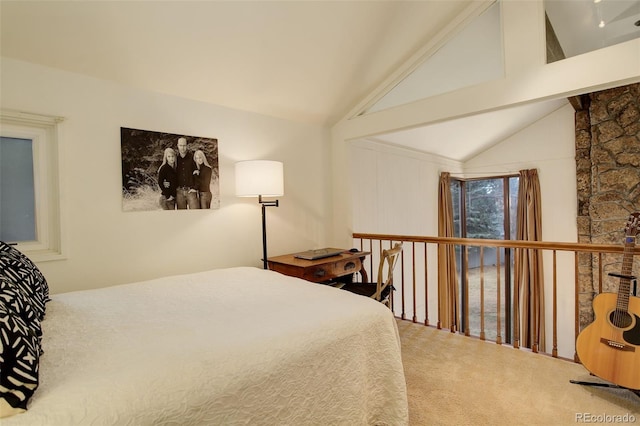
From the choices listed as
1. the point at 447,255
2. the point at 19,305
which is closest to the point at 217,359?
the point at 19,305

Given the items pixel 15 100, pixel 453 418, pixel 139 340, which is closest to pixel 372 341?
pixel 453 418

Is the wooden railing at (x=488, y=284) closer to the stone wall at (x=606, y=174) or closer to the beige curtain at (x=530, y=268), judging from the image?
the stone wall at (x=606, y=174)

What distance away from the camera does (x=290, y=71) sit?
8.56 ft

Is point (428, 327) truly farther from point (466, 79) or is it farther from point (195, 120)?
point (195, 120)

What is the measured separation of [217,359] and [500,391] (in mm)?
1789

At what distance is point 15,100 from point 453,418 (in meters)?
3.00

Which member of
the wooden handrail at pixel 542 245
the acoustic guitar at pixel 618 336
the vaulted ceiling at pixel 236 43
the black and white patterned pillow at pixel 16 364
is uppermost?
the vaulted ceiling at pixel 236 43

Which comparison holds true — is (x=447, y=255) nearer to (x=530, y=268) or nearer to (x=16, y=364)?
(x=530, y=268)

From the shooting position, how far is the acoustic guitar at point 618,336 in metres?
1.69

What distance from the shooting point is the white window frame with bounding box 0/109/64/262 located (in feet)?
6.17

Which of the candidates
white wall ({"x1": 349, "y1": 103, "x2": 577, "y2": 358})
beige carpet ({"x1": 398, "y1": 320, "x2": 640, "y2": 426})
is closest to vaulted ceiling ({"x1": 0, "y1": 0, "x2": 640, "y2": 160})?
white wall ({"x1": 349, "y1": 103, "x2": 577, "y2": 358})

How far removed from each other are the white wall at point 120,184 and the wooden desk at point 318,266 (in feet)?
1.16

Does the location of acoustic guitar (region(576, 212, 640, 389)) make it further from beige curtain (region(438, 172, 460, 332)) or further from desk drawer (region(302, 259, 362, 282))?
beige curtain (region(438, 172, 460, 332))

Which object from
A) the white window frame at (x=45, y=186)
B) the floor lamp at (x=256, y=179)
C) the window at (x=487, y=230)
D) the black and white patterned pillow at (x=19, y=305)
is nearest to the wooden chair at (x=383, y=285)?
the floor lamp at (x=256, y=179)
